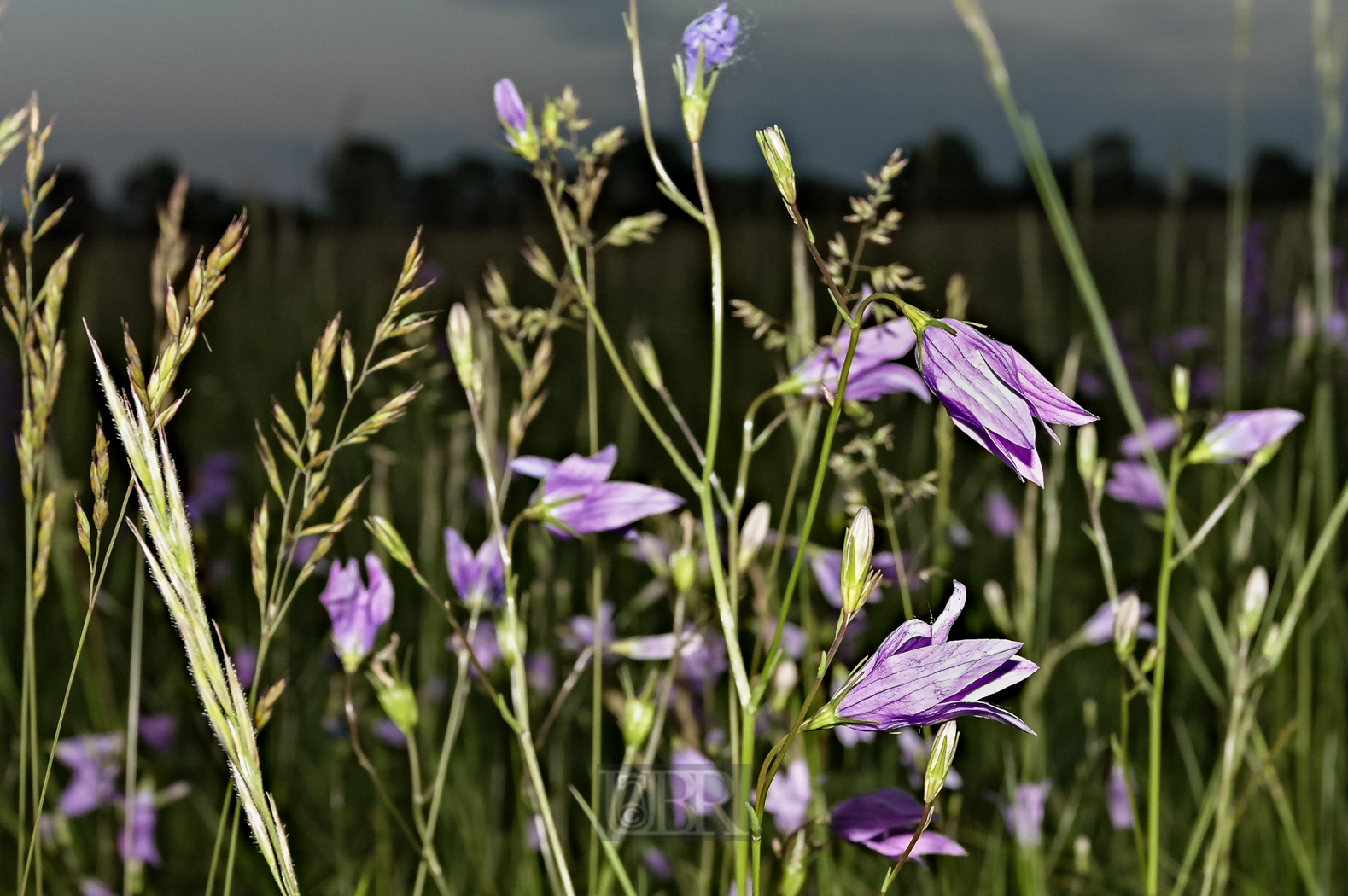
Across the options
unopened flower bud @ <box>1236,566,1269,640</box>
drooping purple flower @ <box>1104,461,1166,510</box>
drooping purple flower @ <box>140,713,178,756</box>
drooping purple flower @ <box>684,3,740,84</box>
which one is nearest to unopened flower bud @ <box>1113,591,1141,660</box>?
unopened flower bud @ <box>1236,566,1269,640</box>

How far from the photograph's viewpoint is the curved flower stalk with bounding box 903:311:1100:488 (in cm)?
33

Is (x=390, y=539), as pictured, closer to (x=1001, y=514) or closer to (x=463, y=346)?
(x=463, y=346)

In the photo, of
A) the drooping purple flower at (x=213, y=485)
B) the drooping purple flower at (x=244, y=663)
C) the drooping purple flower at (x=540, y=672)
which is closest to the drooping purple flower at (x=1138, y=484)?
the drooping purple flower at (x=540, y=672)

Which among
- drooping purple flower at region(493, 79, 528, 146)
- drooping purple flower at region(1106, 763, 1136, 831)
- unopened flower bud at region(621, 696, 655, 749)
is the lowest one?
drooping purple flower at region(1106, 763, 1136, 831)

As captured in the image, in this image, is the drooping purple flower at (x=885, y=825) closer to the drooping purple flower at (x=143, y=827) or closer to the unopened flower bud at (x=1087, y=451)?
the unopened flower bud at (x=1087, y=451)

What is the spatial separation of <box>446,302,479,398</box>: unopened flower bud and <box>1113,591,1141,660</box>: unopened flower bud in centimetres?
32

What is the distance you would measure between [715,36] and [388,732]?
80cm

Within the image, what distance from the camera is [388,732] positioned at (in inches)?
40.9

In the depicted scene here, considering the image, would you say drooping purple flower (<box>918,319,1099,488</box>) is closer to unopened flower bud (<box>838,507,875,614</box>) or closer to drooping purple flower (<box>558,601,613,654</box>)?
unopened flower bud (<box>838,507,875,614</box>)

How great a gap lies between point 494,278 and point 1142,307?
11.8 feet

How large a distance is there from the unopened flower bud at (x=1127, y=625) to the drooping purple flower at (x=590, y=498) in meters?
0.22

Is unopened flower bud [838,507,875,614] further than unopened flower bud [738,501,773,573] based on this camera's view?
No

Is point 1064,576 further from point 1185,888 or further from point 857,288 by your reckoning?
point 857,288

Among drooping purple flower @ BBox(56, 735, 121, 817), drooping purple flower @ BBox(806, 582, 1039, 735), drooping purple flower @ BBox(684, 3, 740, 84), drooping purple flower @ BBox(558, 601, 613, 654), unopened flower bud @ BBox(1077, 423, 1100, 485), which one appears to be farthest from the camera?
drooping purple flower @ BBox(56, 735, 121, 817)
